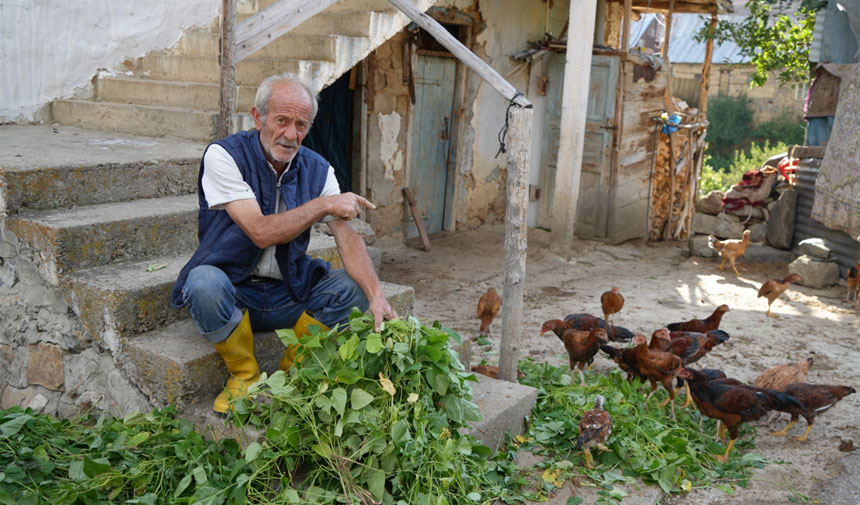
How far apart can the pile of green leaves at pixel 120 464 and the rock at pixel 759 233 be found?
9225 millimetres

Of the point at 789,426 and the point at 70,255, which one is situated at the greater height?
the point at 70,255

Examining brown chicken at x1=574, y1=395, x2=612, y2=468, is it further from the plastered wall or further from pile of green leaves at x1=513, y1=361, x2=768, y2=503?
the plastered wall

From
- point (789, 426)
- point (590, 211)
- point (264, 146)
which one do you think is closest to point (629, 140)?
point (590, 211)

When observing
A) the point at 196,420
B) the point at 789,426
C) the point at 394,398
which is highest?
the point at 394,398

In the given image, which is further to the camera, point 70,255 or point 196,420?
point 70,255

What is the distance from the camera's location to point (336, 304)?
11.5ft

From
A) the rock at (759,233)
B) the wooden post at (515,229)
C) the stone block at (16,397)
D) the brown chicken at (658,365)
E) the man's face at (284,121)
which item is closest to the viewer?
the man's face at (284,121)

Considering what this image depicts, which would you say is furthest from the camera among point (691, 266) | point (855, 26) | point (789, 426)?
point (691, 266)

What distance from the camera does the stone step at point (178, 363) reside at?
334cm

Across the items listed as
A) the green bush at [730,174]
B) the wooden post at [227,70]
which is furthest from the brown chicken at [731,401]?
the green bush at [730,174]

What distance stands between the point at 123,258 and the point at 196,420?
1.13 meters

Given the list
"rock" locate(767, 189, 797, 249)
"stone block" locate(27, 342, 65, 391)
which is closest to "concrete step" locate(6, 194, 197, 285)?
"stone block" locate(27, 342, 65, 391)

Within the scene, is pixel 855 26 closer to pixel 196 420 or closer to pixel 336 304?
pixel 336 304

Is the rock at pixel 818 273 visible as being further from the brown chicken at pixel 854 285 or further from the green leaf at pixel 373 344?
the green leaf at pixel 373 344
